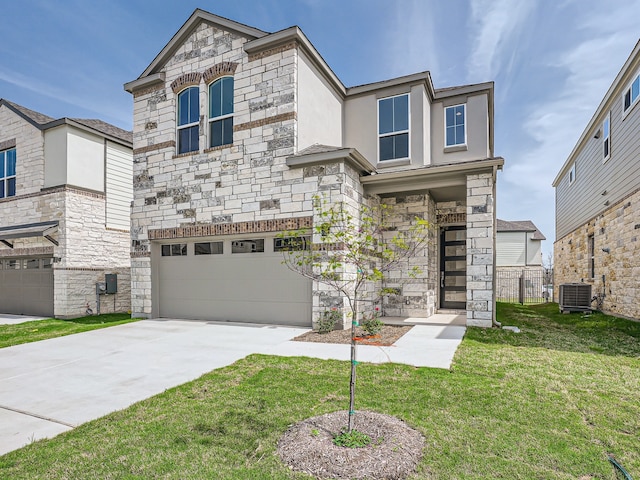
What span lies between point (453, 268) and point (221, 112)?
799cm

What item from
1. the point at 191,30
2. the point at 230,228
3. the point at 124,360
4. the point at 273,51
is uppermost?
the point at 191,30

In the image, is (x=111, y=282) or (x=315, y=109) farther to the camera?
(x=111, y=282)

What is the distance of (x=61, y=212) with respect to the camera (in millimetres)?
11992

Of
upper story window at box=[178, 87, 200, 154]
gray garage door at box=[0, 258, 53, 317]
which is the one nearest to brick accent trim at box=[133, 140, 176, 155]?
upper story window at box=[178, 87, 200, 154]

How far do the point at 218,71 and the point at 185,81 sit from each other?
111cm

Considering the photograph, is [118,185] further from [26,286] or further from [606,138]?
[606,138]

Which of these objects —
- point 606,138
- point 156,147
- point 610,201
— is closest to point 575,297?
point 610,201

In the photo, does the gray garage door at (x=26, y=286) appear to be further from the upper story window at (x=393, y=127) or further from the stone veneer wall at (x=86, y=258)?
the upper story window at (x=393, y=127)

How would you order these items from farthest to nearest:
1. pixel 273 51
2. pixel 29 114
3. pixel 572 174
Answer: pixel 572 174
pixel 29 114
pixel 273 51

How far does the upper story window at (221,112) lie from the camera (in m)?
9.91

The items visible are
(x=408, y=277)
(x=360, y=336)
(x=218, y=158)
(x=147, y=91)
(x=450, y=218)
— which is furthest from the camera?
(x=450, y=218)

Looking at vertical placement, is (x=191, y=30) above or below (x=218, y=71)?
above

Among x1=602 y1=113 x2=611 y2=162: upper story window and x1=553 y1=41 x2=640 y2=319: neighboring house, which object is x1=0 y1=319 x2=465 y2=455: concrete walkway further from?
x1=602 y1=113 x2=611 y2=162: upper story window

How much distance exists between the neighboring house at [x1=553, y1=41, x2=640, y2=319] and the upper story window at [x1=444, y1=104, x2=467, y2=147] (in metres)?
4.17
